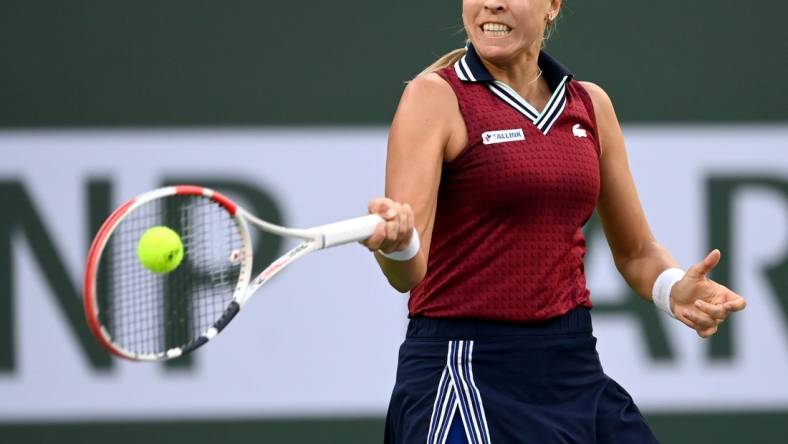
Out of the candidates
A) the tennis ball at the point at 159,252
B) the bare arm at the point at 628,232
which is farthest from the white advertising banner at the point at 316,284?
the tennis ball at the point at 159,252

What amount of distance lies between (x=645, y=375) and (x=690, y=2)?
50.9 inches

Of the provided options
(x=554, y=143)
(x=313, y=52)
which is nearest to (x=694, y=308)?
(x=554, y=143)

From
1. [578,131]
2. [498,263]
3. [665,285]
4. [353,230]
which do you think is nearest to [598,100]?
[578,131]

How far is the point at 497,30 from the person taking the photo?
9.14 feet

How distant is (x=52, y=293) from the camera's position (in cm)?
450

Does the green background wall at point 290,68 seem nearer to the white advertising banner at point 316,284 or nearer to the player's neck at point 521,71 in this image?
the white advertising banner at point 316,284

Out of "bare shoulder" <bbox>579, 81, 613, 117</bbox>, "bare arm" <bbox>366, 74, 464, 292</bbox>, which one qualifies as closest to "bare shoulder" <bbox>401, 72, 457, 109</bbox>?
"bare arm" <bbox>366, 74, 464, 292</bbox>

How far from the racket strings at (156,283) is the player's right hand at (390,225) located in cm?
64

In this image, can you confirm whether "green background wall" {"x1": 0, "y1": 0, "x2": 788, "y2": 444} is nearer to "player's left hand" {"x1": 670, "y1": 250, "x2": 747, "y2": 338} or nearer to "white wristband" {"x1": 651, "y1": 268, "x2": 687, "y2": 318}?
"white wristband" {"x1": 651, "y1": 268, "x2": 687, "y2": 318}

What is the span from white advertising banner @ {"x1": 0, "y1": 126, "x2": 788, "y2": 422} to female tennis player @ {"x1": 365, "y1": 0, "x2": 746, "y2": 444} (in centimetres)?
178

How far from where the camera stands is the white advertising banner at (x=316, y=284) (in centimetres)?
450

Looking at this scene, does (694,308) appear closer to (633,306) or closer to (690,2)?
(633,306)

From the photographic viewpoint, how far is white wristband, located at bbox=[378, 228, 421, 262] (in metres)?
2.48

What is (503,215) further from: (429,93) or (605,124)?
(605,124)
